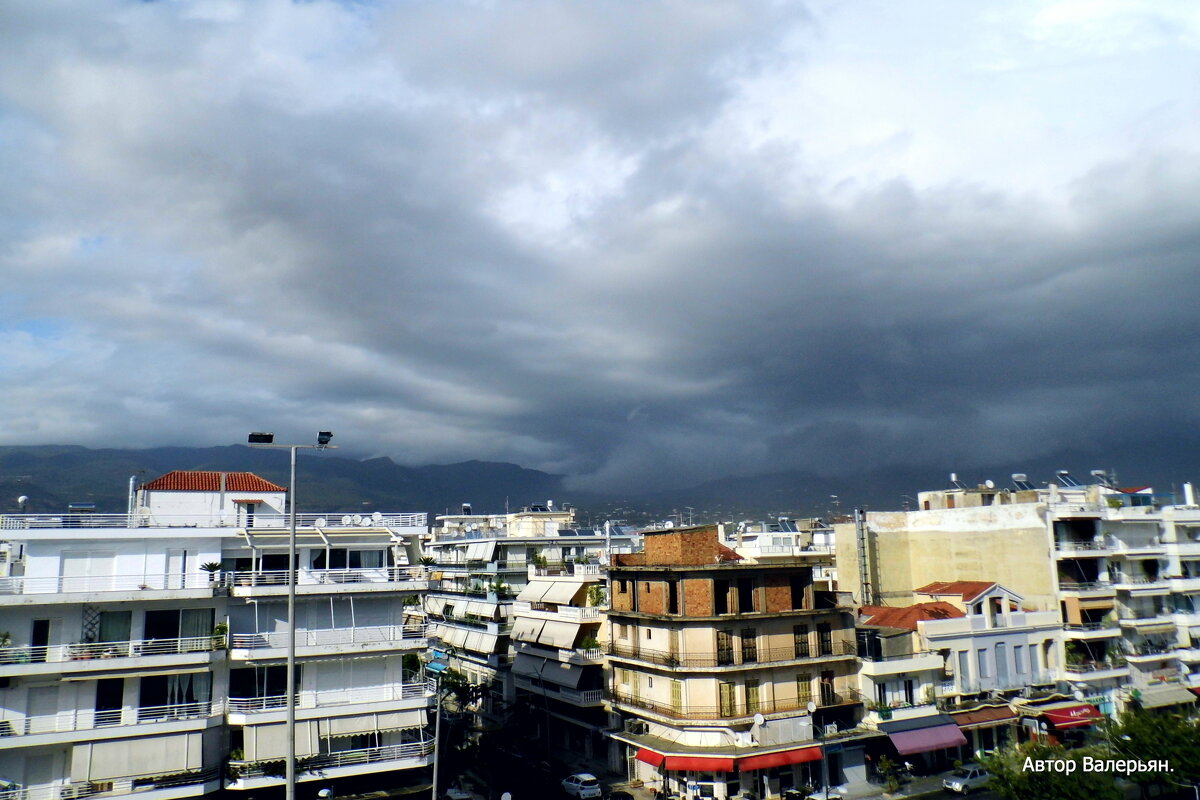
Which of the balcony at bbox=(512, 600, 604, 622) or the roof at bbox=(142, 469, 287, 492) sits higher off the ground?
the roof at bbox=(142, 469, 287, 492)

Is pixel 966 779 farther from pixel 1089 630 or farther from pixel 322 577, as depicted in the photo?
pixel 322 577

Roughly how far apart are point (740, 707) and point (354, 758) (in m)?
20.7

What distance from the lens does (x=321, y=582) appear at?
38812 millimetres

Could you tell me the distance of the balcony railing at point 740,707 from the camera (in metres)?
43.5

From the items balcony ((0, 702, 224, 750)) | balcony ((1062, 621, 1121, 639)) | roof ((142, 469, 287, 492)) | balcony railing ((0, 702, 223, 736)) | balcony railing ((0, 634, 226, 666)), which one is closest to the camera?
balcony ((0, 702, 224, 750))

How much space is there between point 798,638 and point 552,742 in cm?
2388

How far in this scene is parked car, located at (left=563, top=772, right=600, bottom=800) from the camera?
44.9 meters

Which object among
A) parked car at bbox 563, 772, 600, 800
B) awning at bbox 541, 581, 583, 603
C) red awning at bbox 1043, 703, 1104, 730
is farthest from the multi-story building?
red awning at bbox 1043, 703, 1104, 730

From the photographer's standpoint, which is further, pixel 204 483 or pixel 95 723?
pixel 204 483

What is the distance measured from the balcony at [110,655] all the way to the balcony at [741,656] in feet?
76.7

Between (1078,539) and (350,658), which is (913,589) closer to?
(1078,539)

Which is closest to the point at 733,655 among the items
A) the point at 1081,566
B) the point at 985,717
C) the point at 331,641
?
the point at 985,717

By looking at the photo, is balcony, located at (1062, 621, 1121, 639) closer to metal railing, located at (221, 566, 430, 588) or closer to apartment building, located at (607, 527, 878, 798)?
apartment building, located at (607, 527, 878, 798)

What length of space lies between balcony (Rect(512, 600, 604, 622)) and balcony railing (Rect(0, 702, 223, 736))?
26472 mm
